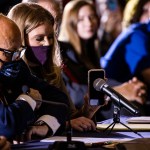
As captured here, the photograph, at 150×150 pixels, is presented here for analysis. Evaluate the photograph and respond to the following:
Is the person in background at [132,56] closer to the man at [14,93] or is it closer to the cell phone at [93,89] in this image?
the cell phone at [93,89]

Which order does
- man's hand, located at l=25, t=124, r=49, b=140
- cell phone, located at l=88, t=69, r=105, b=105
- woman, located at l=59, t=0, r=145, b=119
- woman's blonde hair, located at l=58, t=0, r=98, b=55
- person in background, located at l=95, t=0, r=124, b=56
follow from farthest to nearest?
person in background, located at l=95, t=0, r=124, b=56 < woman's blonde hair, located at l=58, t=0, r=98, b=55 < woman, located at l=59, t=0, r=145, b=119 < cell phone, located at l=88, t=69, r=105, b=105 < man's hand, located at l=25, t=124, r=49, b=140

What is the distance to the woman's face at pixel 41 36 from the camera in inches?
155

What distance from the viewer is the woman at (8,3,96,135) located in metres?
3.92

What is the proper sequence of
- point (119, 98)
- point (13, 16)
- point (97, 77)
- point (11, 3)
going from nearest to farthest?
1. point (119, 98)
2. point (97, 77)
3. point (13, 16)
4. point (11, 3)

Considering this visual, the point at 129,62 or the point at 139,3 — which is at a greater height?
the point at 139,3

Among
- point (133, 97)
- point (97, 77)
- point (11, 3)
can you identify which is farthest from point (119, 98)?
point (133, 97)

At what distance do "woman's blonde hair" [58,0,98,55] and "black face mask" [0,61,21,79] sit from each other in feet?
9.80

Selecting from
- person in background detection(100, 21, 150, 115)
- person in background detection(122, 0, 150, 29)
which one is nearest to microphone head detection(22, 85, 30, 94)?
person in background detection(100, 21, 150, 115)

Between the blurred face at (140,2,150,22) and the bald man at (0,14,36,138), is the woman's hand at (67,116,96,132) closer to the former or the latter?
the bald man at (0,14,36,138)

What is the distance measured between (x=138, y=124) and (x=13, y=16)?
37.7 inches

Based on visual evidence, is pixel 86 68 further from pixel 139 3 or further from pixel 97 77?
pixel 97 77

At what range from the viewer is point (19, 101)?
334cm

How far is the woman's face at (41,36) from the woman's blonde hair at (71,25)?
2.36 meters

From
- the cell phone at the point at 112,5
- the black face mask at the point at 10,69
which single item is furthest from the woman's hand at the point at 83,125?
the cell phone at the point at 112,5
